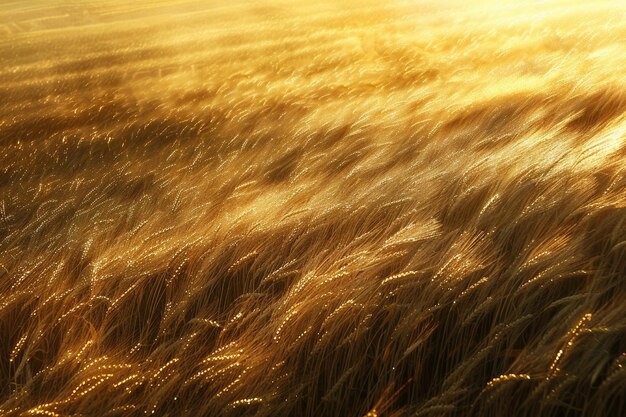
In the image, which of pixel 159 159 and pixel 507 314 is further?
pixel 159 159

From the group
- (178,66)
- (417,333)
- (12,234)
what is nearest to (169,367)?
(417,333)

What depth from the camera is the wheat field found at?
92 centimetres

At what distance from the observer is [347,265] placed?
111 centimetres

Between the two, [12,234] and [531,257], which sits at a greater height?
[531,257]

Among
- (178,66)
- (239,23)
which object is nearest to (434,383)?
(178,66)

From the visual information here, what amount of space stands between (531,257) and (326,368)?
0.41 metres

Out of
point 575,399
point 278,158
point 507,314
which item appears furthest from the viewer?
point 278,158

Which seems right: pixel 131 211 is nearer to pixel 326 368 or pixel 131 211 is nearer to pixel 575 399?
pixel 326 368

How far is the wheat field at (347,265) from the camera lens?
0.92m

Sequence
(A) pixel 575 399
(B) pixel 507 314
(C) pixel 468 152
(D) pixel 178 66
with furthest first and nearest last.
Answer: (D) pixel 178 66
(C) pixel 468 152
(B) pixel 507 314
(A) pixel 575 399

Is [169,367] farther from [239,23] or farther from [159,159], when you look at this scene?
[239,23]

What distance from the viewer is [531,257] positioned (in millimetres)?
996

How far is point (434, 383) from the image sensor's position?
3.14ft

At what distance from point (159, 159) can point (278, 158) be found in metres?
0.71
